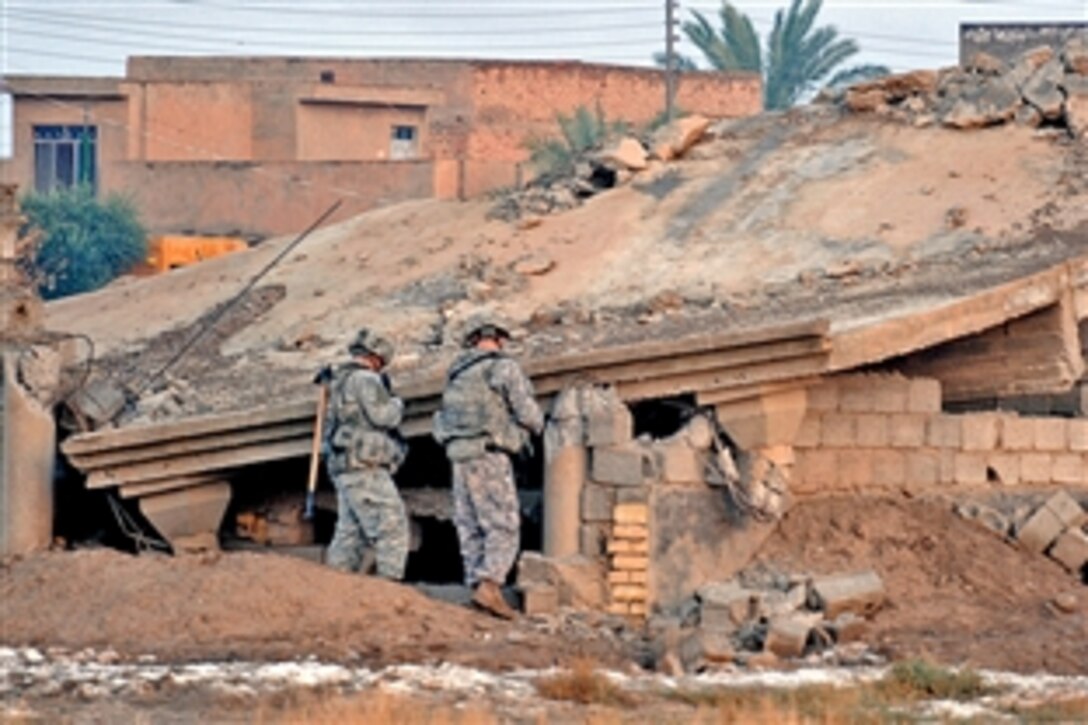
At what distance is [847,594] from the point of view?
48.7 ft

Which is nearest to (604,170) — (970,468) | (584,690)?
(970,468)

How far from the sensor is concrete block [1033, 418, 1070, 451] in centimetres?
1694

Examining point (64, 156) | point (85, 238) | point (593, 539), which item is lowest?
point (593, 539)

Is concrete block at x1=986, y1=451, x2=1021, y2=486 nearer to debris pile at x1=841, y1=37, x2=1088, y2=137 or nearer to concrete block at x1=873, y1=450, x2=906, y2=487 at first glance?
concrete block at x1=873, y1=450, x2=906, y2=487

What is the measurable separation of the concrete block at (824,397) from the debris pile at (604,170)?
6.29 m

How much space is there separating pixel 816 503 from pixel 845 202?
476 cm

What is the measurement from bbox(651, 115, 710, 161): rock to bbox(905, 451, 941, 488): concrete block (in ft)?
21.8

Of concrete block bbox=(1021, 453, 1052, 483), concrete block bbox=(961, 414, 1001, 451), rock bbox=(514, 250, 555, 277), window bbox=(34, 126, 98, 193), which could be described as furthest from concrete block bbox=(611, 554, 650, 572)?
window bbox=(34, 126, 98, 193)

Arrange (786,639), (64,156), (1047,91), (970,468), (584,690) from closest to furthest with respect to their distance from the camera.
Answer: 1. (584,690)
2. (786,639)
3. (970,468)
4. (1047,91)
5. (64,156)

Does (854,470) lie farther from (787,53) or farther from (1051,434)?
(787,53)

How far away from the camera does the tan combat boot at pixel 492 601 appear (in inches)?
594

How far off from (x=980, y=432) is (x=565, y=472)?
276 centimetres

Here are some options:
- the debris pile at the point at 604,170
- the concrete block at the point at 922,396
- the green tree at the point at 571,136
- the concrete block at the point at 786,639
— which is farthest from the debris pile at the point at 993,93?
the green tree at the point at 571,136

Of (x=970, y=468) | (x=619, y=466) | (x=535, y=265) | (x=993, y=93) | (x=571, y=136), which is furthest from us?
(x=571, y=136)
